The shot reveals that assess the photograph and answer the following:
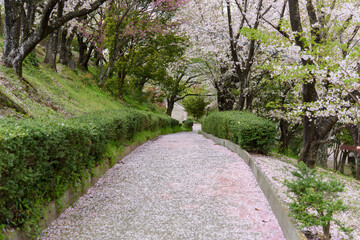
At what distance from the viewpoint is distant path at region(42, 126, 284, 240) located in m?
3.93

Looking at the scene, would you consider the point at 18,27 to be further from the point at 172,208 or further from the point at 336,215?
the point at 336,215

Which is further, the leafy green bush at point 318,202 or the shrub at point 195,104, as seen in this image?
the shrub at point 195,104

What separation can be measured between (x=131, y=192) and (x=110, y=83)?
687 inches

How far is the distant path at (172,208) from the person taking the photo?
393 cm

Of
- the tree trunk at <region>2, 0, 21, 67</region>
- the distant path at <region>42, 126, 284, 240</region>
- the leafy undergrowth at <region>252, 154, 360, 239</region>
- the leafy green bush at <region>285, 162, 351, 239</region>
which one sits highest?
the tree trunk at <region>2, 0, 21, 67</region>

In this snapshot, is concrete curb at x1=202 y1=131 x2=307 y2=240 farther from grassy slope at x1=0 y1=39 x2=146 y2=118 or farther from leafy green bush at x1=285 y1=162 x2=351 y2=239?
grassy slope at x1=0 y1=39 x2=146 y2=118

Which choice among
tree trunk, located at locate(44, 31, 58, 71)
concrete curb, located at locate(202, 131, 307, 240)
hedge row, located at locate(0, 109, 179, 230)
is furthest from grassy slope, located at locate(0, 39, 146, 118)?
concrete curb, located at locate(202, 131, 307, 240)

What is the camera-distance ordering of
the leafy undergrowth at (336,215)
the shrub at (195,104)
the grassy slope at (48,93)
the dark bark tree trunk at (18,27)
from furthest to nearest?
the shrub at (195,104)
the dark bark tree trunk at (18,27)
the grassy slope at (48,93)
the leafy undergrowth at (336,215)

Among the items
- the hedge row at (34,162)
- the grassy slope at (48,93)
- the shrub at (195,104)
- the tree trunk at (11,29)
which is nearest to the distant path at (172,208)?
the hedge row at (34,162)

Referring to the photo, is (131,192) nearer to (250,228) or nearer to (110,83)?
(250,228)

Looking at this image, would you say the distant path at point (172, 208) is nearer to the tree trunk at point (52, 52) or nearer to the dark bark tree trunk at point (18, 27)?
the dark bark tree trunk at point (18, 27)

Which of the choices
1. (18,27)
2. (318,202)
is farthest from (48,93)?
(318,202)

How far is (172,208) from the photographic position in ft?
15.8

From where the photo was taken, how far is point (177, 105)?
197 ft
